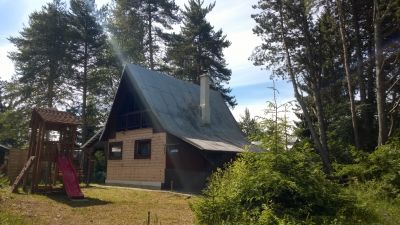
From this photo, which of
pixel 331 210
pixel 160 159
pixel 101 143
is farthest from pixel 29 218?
pixel 101 143

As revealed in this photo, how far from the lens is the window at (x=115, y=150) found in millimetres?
23875

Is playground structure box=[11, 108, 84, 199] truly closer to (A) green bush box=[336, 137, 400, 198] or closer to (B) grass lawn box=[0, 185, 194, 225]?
(B) grass lawn box=[0, 185, 194, 225]

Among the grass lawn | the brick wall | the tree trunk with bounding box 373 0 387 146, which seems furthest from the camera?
the brick wall

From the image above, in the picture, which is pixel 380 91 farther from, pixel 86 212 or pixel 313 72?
pixel 86 212

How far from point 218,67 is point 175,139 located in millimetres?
24247

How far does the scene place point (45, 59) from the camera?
3916 cm

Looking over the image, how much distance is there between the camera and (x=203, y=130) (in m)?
22.1

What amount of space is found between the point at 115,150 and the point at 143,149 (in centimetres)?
344

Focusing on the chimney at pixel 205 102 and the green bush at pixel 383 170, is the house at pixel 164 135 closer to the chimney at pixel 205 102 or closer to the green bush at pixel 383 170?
the chimney at pixel 205 102

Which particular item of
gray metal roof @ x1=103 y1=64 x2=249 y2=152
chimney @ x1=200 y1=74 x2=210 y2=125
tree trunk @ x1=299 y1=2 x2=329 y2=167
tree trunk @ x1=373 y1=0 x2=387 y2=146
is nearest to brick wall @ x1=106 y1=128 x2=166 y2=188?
gray metal roof @ x1=103 y1=64 x2=249 y2=152

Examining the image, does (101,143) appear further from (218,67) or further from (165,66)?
(218,67)

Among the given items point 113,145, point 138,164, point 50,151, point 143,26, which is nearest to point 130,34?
point 143,26

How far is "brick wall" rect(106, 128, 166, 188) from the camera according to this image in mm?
20266

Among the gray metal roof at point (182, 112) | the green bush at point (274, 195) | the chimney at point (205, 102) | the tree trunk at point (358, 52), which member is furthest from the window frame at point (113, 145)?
the green bush at point (274, 195)
